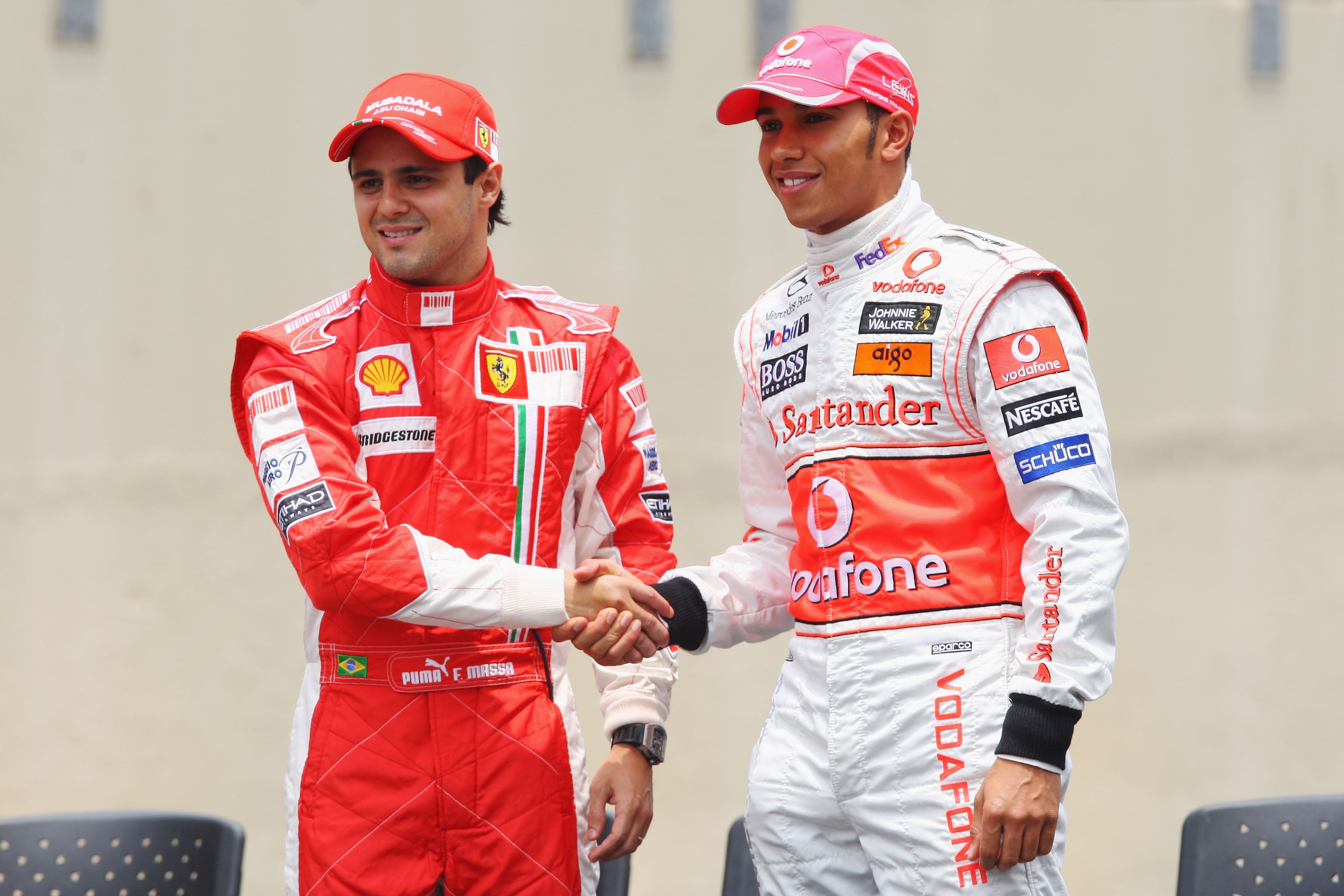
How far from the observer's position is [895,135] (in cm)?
185

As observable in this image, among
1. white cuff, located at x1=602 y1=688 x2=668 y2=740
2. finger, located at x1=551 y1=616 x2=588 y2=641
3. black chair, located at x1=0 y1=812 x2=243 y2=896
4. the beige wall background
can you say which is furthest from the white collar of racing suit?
the beige wall background

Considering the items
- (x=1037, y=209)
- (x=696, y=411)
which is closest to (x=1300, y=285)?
(x=1037, y=209)

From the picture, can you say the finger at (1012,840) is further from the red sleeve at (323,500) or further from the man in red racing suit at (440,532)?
the red sleeve at (323,500)

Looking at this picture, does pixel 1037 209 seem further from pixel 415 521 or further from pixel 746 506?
pixel 415 521

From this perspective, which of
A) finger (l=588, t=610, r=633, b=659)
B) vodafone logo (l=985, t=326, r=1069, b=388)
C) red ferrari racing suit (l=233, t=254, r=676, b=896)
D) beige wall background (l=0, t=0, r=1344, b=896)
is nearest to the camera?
vodafone logo (l=985, t=326, r=1069, b=388)

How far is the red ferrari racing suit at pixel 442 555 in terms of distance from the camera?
1.81 metres

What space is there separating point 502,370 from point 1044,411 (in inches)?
31.9

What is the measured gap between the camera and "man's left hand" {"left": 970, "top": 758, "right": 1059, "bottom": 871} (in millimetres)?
1511

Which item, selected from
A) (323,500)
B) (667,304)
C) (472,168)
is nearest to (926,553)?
(323,500)

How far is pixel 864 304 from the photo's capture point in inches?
69.9

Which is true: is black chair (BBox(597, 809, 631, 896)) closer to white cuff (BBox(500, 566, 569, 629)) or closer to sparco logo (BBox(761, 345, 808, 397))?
white cuff (BBox(500, 566, 569, 629))

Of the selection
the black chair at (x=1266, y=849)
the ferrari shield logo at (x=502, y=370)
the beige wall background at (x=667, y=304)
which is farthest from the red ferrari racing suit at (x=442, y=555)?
the beige wall background at (x=667, y=304)

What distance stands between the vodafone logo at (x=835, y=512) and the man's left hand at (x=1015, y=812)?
1.16 feet

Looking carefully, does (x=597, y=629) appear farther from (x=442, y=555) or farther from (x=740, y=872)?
(x=740, y=872)
